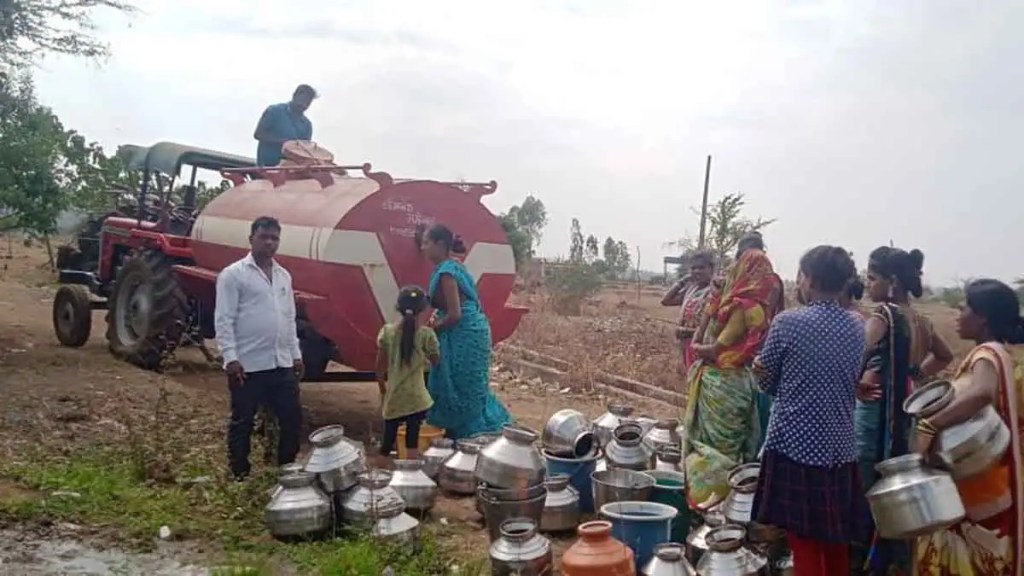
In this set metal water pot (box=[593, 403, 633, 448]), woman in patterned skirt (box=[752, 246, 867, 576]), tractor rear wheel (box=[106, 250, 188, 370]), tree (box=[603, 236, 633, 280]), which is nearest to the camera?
woman in patterned skirt (box=[752, 246, 867, 576])

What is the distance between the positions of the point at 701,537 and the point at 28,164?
310 inches

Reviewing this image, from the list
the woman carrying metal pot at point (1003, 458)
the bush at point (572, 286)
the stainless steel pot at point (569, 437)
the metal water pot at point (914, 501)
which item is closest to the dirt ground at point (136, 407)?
the stainless steel pot at point (569, 437)

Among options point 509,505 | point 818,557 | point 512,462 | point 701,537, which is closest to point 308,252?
point 512,462

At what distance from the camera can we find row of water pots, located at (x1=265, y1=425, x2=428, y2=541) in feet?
15.1

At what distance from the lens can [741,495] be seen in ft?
14.3

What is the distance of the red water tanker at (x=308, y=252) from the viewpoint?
682 centimetres

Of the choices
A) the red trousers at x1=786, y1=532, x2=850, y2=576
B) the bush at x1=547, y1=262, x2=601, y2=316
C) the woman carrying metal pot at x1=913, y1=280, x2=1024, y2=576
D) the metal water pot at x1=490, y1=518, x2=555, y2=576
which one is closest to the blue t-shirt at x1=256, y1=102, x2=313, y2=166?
the metal water pot at x1=490, y1=518, x2=555, y2=576

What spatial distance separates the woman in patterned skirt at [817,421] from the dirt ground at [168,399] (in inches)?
60.6

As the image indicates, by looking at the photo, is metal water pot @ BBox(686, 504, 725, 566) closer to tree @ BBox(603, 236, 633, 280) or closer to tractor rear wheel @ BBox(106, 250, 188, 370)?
tractor rear wheel @ BBox(106, 250, 188, 370)

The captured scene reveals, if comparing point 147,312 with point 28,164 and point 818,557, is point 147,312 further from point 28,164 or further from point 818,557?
point 818,557

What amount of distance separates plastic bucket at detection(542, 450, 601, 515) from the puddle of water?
2033 mm

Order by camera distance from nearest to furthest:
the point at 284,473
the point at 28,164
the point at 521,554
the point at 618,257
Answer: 1. the point at 521,554
2. the point at 284,473
3. the point at 28,164
4. the point at 618,257

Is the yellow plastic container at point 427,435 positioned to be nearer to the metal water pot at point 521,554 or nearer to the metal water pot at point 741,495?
the metal water pot at point 521,554

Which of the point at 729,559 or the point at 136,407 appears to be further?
the point at 136,407
